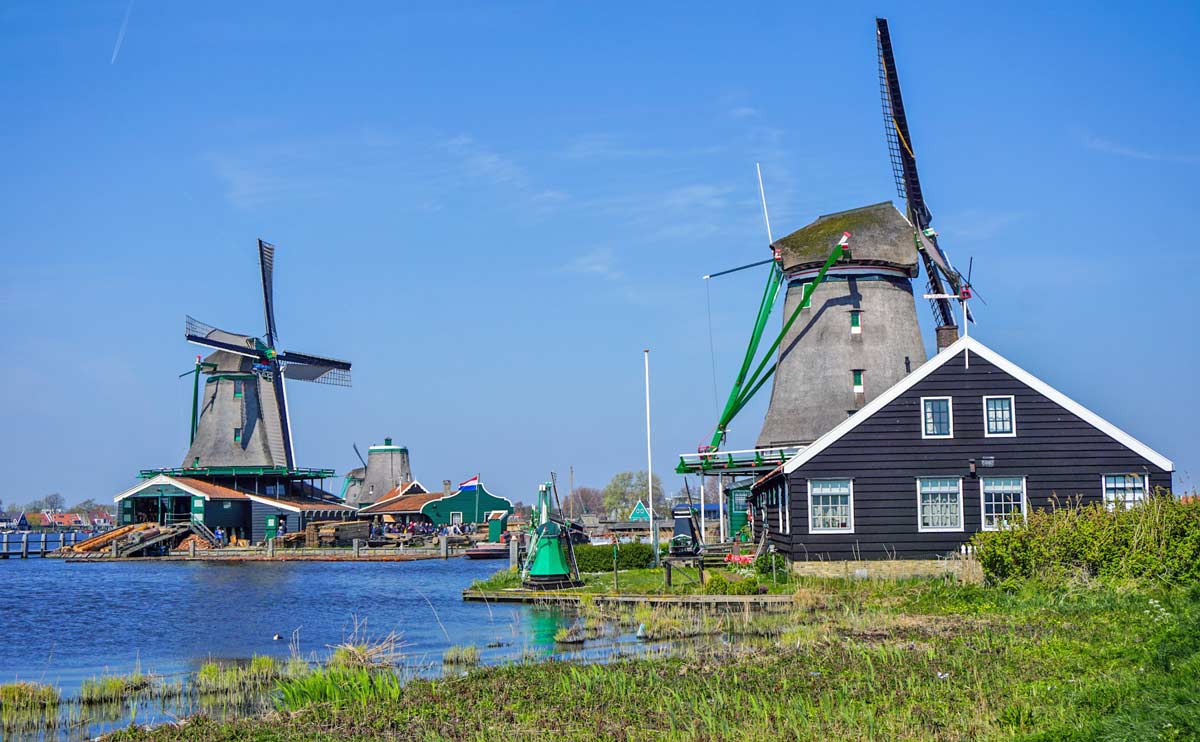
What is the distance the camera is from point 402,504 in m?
78.5


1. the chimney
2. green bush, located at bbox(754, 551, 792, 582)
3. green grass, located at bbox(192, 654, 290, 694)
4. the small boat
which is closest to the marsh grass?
green grass, located at bbox(192, 654, 290, 694)

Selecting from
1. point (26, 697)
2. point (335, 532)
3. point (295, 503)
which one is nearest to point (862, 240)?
point (26, 697)

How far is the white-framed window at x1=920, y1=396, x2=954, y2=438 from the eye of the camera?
2947cm

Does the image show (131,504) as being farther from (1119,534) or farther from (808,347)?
(1119,534)

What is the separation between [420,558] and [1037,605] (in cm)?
4491

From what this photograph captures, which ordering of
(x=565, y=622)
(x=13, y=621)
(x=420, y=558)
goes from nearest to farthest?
(x=565, y=622) < (x=13, y=621) < (x=420, y=558)

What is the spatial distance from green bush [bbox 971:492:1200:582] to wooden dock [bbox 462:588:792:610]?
183 inches

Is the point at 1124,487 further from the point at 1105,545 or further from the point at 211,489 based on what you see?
the point at 211,489

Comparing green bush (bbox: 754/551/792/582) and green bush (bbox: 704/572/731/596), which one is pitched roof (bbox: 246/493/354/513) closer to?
green bush (bbox: 754/551/792/582)

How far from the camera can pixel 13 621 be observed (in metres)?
32.8

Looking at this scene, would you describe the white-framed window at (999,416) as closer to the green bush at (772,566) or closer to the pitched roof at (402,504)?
the green bush at (772,566)

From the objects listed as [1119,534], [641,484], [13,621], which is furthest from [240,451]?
[641,484]

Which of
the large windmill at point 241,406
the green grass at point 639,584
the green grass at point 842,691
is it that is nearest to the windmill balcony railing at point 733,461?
the green grass at point 639,584

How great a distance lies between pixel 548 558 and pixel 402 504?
4729 centimetres
